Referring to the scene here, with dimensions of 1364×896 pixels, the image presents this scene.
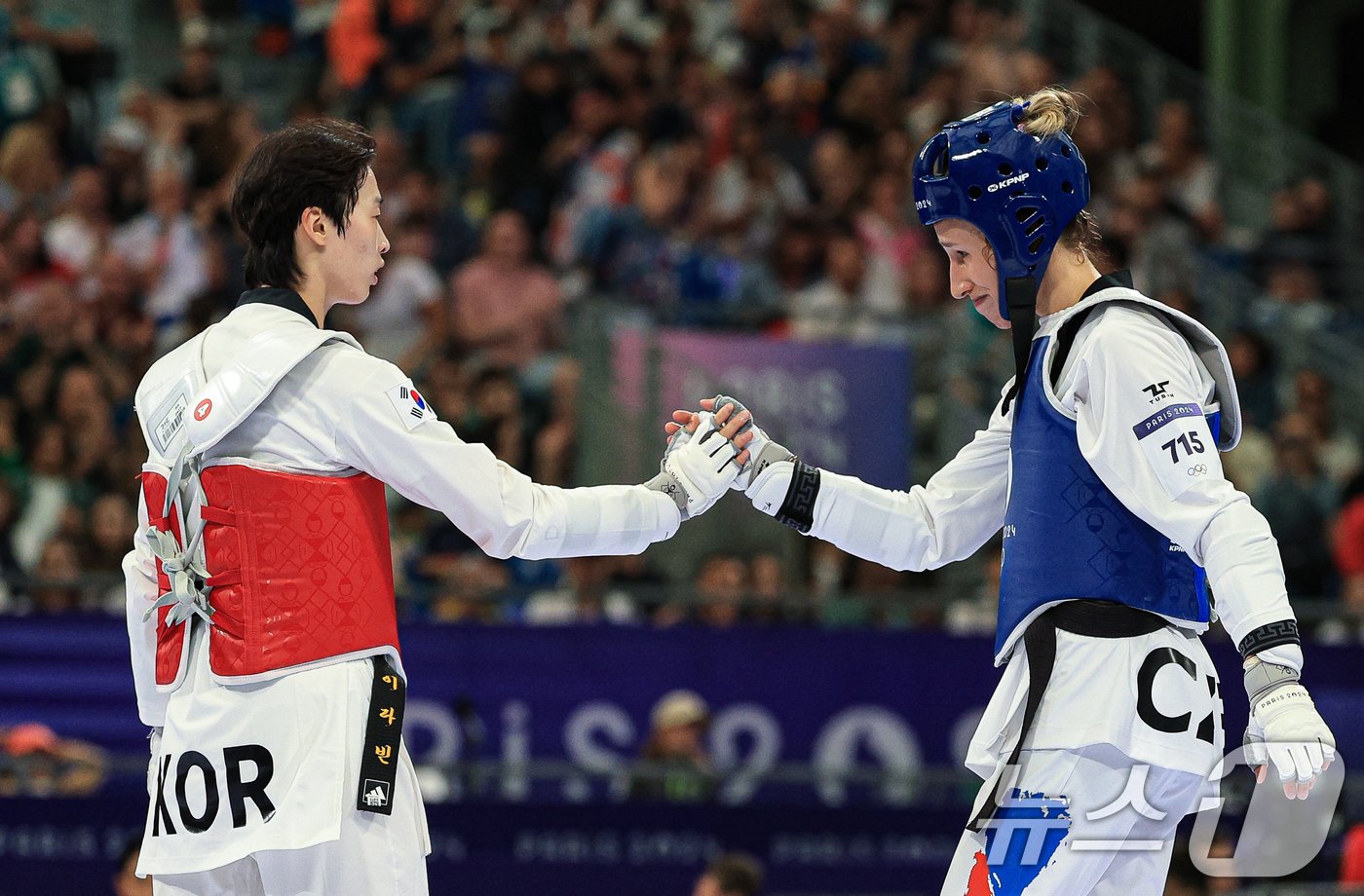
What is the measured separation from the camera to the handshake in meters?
4.86

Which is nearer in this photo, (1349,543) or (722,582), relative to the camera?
(722,582)

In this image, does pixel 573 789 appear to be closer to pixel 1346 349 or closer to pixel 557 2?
pixel 1346 349

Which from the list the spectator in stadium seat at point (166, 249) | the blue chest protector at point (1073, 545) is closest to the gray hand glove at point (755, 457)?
the blue chest protector at point (1073, 545)

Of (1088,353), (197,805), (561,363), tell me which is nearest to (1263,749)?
(1088,353)

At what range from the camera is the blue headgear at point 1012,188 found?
4.33 meters

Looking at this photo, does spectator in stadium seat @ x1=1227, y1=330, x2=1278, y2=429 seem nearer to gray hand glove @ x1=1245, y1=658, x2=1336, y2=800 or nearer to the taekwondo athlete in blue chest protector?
the taekwondo athlete in blue chest protector

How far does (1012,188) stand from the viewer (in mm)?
4320

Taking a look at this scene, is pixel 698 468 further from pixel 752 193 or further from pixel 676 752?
pixel 752 193

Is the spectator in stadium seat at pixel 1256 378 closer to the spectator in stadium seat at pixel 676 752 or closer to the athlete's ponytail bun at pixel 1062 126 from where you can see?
the spectator in stadium seat at pixel 676 752

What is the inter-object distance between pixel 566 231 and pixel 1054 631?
8.83 m

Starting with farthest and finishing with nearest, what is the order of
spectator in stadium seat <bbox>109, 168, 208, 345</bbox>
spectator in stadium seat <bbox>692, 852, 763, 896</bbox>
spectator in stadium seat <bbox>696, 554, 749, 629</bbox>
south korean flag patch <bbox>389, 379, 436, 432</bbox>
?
spectator in stadium seat <bbox>109, 168, 208, 345</bbox> < spectator in stadium seat <bbox>696, 554, 749, 629</bbox> < spectator in stadium seat <bbox>692, 852, 763, 896</bbox> < south korean flag patch <bbox>389, 379, 436, 432</bbox>

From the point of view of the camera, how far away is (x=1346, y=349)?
1238cm

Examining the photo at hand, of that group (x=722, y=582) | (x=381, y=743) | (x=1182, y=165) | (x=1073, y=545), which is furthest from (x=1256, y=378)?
(x=381, y=743)

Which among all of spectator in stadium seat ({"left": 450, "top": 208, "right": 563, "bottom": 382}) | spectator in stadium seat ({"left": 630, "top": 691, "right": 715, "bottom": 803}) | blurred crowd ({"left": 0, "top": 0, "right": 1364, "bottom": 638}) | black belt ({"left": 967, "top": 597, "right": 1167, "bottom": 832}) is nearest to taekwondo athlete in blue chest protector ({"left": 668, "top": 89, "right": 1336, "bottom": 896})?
black belt ({"left": 967, "top": 597, "right": 1167, "bottom": 832})
